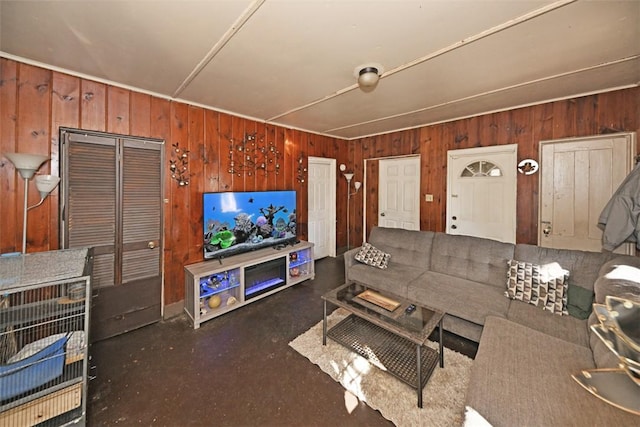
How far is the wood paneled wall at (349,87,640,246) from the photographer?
254 cm

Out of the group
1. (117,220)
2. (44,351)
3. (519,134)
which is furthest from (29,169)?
(519,134)

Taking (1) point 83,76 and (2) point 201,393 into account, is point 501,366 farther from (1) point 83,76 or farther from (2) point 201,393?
(1) point 83,76

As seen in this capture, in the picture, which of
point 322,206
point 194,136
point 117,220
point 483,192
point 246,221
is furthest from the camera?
point 322,206

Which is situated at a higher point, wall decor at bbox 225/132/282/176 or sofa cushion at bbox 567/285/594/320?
wall decor at bbox 225/132/282/176

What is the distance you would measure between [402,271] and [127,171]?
308 cm

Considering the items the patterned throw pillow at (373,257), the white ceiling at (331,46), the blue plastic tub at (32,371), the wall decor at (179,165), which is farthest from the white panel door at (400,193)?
the blue plastic tub at (32,371)

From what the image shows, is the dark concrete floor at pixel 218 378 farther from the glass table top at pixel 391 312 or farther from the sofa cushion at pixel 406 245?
the sofa cushion at pixel 406 245

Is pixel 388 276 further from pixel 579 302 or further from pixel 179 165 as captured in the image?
pixel 179 165

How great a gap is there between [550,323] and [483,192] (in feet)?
6.75

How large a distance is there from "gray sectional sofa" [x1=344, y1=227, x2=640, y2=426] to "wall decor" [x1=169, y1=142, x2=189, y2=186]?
224 cm

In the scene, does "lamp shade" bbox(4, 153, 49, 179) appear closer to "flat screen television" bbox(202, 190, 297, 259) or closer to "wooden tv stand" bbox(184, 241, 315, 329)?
"flat screen television" bbox(202, 190, 297, 259)

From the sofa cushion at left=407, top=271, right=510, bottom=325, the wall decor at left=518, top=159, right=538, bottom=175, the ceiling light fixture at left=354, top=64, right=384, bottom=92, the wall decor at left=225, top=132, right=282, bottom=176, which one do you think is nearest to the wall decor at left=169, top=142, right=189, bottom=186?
the wall decor at left=225, top=132, right=282, bottom=176

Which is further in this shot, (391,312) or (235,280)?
(235,280)

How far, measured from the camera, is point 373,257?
9.86 ft
